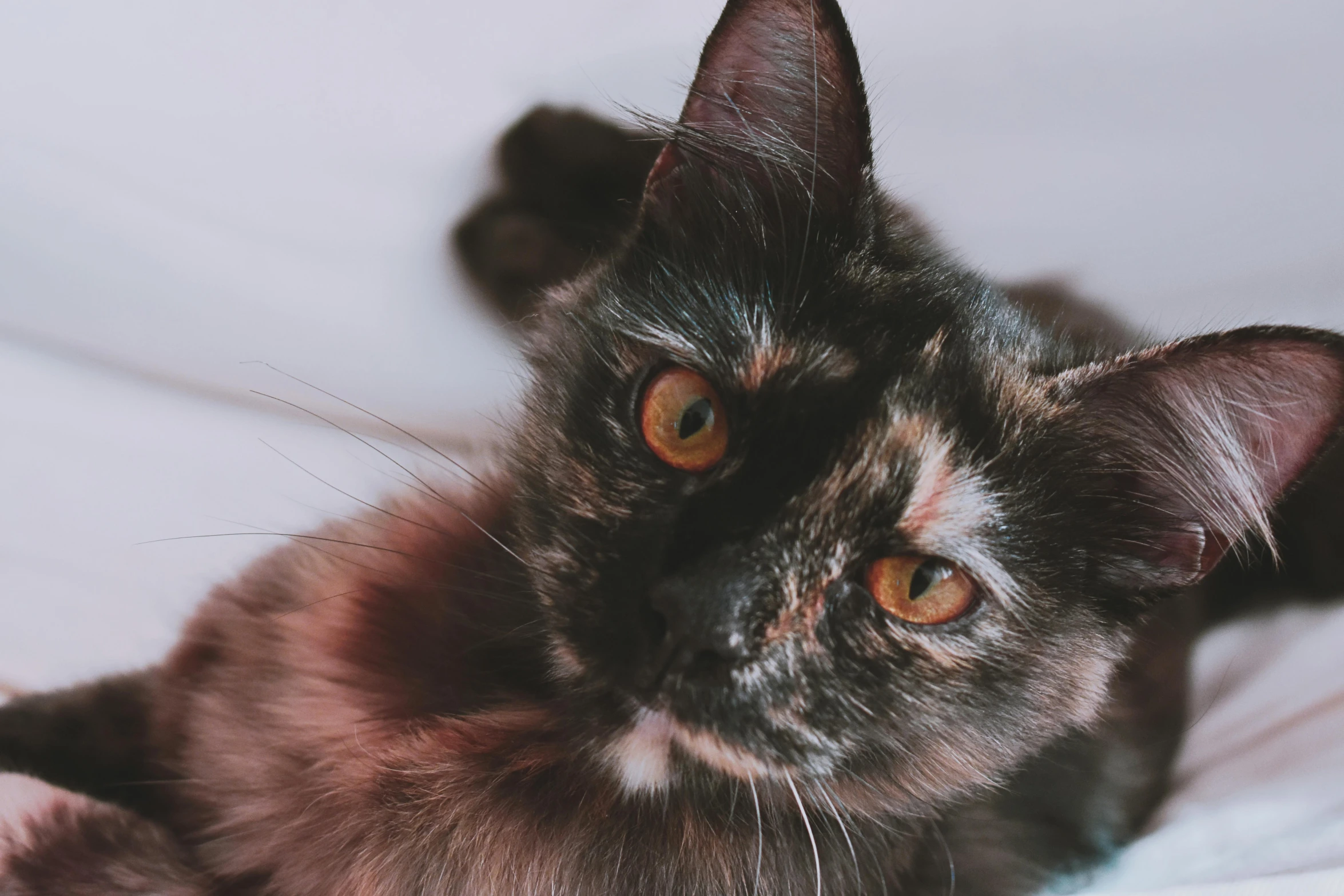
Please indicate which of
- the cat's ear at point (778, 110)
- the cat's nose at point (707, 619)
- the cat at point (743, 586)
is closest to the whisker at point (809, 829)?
the cat at point (743, 586)

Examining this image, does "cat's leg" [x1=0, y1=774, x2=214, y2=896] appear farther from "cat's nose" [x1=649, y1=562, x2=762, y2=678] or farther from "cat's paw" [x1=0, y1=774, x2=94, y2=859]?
"cat's nose" [x1=649, y1=562, x2=762, y2=678]

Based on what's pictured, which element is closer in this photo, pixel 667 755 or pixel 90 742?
pixel 667 755

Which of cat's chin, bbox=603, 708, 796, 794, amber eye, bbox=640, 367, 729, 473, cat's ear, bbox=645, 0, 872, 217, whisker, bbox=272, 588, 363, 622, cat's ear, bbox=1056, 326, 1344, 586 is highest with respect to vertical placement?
cat's ear, bbox=645, 0, 872, 217

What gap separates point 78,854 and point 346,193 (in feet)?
3.28

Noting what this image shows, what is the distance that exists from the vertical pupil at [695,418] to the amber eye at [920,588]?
215mm

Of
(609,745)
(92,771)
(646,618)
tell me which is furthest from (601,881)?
(92,771)

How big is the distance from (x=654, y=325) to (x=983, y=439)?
0.36m

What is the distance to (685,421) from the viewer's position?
0.92 meters

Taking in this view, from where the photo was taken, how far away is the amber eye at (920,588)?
0.88 metres

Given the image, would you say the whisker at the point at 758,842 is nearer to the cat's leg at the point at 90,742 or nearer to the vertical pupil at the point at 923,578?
the vertical pupil at the point at 923,578

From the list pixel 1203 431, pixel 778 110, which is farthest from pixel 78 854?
pixel 1203 431

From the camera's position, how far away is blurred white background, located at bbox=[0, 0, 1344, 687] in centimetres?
130

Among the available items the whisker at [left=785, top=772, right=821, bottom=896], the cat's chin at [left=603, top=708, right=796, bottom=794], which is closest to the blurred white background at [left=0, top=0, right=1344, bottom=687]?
the cat's chin at [left=603, top=708, right=796, bottom=794]

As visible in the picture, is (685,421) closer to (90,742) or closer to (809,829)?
(809,829)
